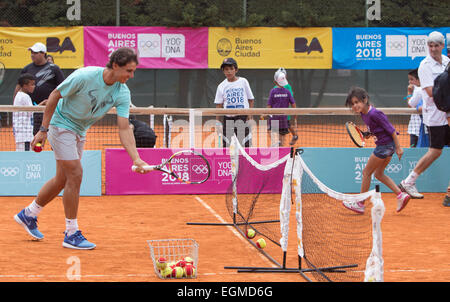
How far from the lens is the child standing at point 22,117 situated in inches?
391

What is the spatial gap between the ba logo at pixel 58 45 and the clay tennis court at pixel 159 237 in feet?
35.7

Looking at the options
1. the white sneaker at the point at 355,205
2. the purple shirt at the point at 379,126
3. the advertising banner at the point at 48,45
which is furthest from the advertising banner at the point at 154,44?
the white sneaker at the point at 355,205

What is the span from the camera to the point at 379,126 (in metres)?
7.72

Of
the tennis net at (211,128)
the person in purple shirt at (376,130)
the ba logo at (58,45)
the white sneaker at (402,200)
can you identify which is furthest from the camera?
the ba logo at (58,45)

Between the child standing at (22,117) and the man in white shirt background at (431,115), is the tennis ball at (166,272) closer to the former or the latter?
the man in white shirt background at (431,115)

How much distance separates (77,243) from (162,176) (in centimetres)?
356

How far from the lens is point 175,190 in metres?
9.66

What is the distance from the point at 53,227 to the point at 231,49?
13286 mm

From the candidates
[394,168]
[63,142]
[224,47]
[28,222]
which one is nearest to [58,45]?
[224,47]

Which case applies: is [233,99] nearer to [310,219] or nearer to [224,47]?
[310,219]

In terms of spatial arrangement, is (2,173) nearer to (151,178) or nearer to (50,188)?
(151,178)

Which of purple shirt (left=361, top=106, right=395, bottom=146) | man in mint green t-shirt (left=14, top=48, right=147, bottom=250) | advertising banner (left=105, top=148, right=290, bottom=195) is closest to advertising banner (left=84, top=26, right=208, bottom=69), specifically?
advertising banner (left=105, top=148, right=290, bottom=195)

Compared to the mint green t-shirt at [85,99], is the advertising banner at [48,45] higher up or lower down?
higher up
